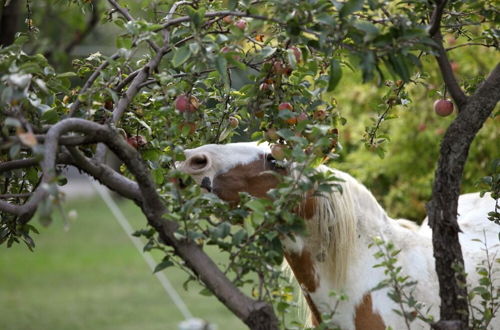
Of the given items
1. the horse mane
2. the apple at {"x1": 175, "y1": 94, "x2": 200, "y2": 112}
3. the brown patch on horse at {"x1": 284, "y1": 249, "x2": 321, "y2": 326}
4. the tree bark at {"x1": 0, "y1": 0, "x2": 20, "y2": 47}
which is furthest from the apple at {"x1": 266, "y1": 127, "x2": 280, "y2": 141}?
the tree bark at {"x1": 0, "y1": 0, "x2": 20, "y2": 47}

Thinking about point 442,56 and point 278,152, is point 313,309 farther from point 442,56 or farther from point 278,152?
point 442,56

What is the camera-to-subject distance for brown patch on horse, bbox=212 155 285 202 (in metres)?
3.22

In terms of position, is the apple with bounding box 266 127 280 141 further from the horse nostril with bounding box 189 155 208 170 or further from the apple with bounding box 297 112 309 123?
the horse nostril with bounding box 189 155 208 170

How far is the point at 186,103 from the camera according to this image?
2.71m

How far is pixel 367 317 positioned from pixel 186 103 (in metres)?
1.19

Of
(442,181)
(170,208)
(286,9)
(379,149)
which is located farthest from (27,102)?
(379,149)


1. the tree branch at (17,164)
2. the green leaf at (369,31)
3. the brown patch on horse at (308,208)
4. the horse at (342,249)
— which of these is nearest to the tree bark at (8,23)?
the horse at (342,249)

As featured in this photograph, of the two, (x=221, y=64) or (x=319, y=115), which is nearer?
(x=221, y=64)

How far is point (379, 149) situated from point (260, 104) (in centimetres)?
60

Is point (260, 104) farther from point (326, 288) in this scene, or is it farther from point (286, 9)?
point (326, 288)

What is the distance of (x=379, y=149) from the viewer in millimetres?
3209

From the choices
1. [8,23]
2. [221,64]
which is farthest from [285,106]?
[8,23]

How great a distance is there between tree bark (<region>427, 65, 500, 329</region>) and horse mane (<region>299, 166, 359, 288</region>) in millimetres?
928

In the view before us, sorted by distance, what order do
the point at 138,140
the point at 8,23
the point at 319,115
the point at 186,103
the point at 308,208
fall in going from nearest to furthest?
the point at 186,103, the point at 319,115, the point at 138,140, the point at 308,208, the point at 8,23
